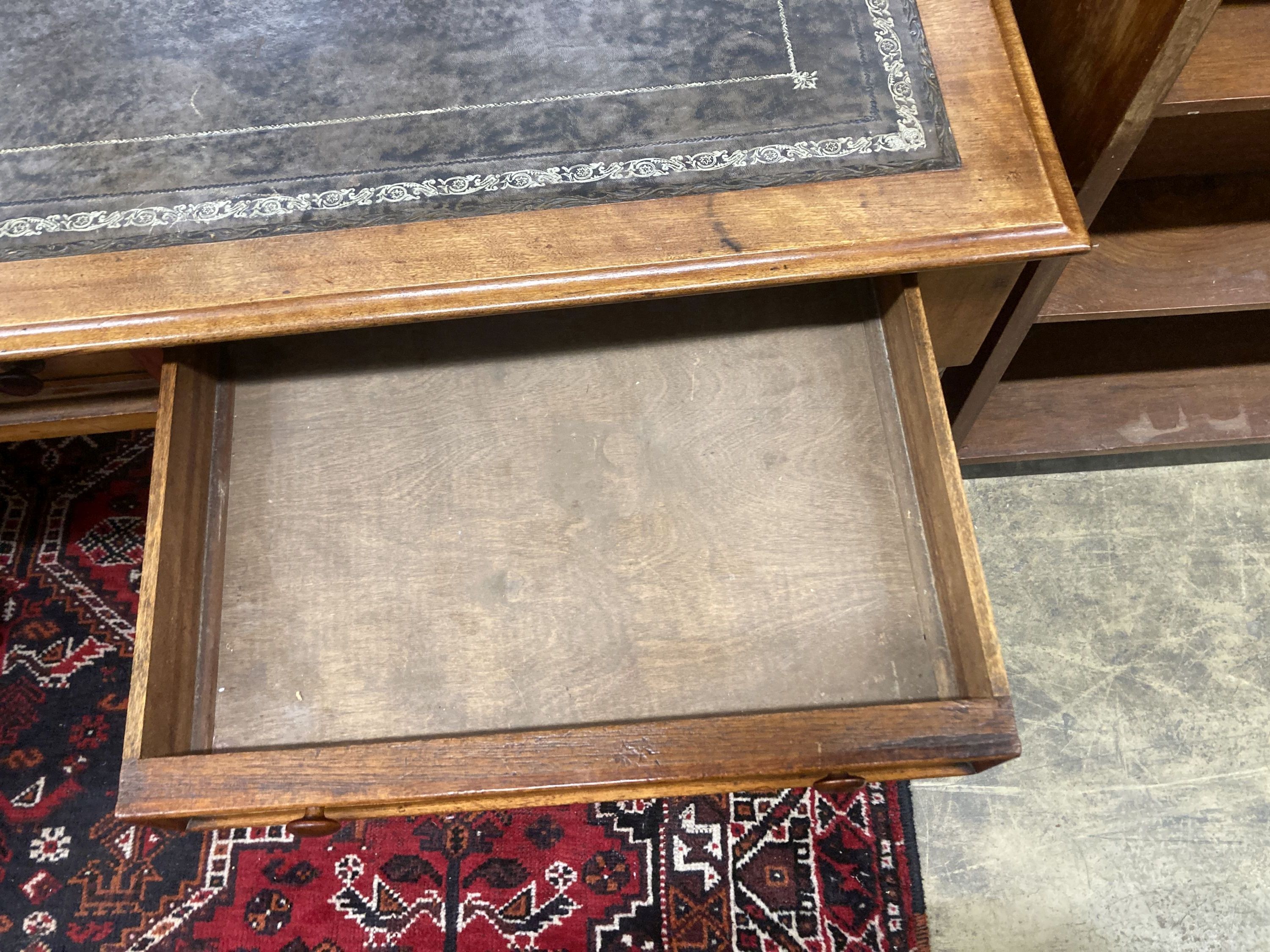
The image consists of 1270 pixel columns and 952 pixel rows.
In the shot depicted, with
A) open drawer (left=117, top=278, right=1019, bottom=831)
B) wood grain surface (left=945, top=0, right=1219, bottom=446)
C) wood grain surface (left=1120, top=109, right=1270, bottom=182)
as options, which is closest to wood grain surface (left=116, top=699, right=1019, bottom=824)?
open drawer (left=117, top=278, right=1019, bottom=831)

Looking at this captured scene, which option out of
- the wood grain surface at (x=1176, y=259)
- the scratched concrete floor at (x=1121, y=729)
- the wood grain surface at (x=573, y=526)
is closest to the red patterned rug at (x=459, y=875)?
the scratched concrete floor at (x=1121, y=729)

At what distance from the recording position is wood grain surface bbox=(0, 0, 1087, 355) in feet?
2.19

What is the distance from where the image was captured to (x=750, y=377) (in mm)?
854

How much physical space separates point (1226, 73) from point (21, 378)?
1.04 m

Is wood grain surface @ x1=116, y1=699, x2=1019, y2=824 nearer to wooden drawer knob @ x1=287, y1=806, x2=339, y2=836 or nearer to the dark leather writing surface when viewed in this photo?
wooden drawer knob @ x1=287, y1=806, x2=339, y2=836

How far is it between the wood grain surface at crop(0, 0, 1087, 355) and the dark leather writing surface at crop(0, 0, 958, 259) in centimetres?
2

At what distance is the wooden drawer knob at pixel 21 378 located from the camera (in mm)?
833

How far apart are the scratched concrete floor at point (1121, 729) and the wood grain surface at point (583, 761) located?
0.58m

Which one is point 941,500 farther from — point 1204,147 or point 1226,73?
point 1204,147

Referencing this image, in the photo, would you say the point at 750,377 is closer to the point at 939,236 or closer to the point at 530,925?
the point at 939,236

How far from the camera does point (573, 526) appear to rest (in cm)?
81

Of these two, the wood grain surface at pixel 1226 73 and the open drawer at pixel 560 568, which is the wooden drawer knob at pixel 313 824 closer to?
the open drawer at pixel 560 568

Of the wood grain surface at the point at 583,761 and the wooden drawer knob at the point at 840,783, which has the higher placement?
the wood grain surface at the point at 583,761

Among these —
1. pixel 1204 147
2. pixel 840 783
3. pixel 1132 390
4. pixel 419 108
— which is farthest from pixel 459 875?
pixel 1204 147
